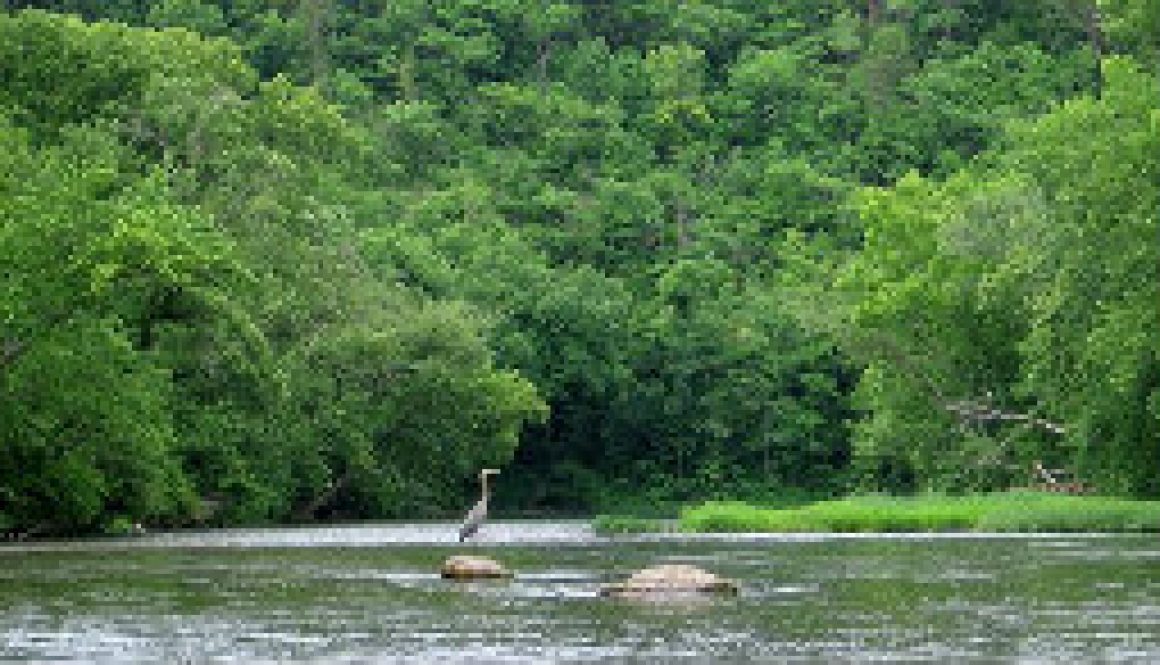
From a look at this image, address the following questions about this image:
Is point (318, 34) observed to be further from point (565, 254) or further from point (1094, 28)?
point (1094, 28)

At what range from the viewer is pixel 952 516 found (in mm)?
72000

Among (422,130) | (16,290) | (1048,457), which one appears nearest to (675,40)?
(422,130)

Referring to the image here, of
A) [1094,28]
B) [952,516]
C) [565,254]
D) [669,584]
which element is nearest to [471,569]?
[669,584]

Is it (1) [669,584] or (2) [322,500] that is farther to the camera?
(2) [322,500]

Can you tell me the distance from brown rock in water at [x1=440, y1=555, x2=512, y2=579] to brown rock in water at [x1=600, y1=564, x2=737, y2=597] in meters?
5.57

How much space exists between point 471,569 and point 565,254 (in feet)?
280

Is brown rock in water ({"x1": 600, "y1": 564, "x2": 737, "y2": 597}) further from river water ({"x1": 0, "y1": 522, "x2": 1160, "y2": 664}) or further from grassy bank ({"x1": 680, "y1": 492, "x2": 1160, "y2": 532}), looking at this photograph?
grassy bank ({"x1": 680, "y1": 492, "x2": 1160, "y2": 532})

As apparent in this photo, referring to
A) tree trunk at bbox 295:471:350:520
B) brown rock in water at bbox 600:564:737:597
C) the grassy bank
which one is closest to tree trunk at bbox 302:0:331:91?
tree trunk at bbox 295:471:350:520

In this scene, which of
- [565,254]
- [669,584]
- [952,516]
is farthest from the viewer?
[565,254]

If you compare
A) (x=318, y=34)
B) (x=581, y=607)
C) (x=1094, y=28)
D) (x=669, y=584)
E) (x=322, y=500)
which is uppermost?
(x=318, y=34)

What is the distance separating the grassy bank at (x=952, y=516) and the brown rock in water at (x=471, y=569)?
2229 cm

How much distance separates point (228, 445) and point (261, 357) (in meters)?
6.35

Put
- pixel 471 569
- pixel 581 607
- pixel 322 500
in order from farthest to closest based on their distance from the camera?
1. pixel 322 500
2. pixel 471 569
3. pixel 581 607

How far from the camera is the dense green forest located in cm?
6725
